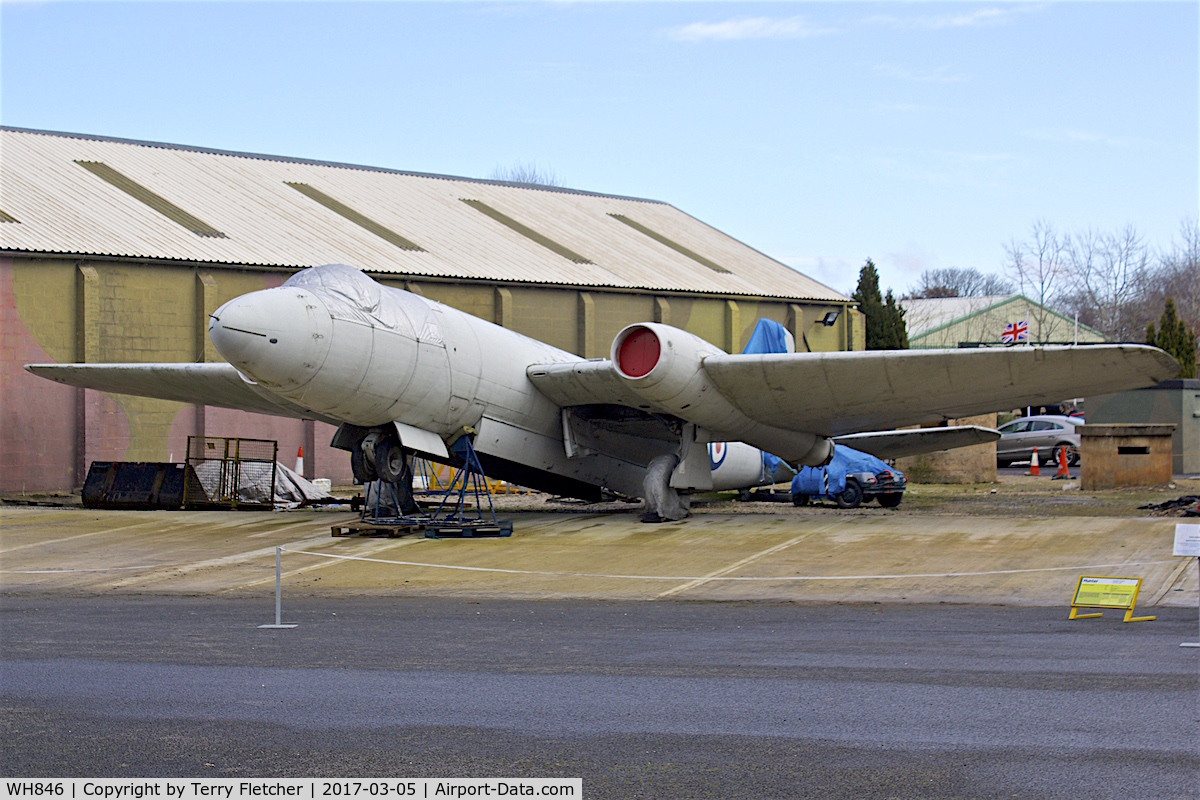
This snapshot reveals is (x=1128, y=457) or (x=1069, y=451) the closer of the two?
(x=1128, y=457)

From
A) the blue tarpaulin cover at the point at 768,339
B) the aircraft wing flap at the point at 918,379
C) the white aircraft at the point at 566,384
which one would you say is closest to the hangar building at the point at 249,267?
the white aircraft at the point at 566,384

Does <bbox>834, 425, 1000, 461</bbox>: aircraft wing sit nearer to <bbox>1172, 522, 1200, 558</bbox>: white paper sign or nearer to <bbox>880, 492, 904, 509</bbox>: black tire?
<bbox>880, 492, 904, 509</bbox>: black tire

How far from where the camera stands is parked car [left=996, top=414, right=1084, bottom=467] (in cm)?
3803

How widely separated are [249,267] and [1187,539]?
25.5m

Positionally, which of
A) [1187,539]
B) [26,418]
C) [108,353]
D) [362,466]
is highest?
[108,353]

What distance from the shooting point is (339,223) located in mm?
35875

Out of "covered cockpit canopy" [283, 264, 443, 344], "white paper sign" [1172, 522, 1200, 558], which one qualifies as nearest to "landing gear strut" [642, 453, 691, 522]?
"covered cockpit canopy" [283, 264, 443, 344]

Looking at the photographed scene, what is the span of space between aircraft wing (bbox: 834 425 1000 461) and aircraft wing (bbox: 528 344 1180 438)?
2595mm

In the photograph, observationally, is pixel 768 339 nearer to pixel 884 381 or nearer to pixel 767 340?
pixel 767 340

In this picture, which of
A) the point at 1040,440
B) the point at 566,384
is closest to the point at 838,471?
the point at 566,384

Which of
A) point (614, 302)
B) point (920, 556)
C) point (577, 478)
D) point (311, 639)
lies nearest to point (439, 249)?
point (614, 302)

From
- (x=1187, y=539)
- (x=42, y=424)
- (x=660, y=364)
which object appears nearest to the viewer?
(x=1187, y=539)

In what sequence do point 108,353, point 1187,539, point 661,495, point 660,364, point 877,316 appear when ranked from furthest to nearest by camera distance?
point 877,316
point 108,353
point 661,495
point 660,364
point 1187,539

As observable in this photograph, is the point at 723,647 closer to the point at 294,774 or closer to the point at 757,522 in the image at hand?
the point at 294,774
